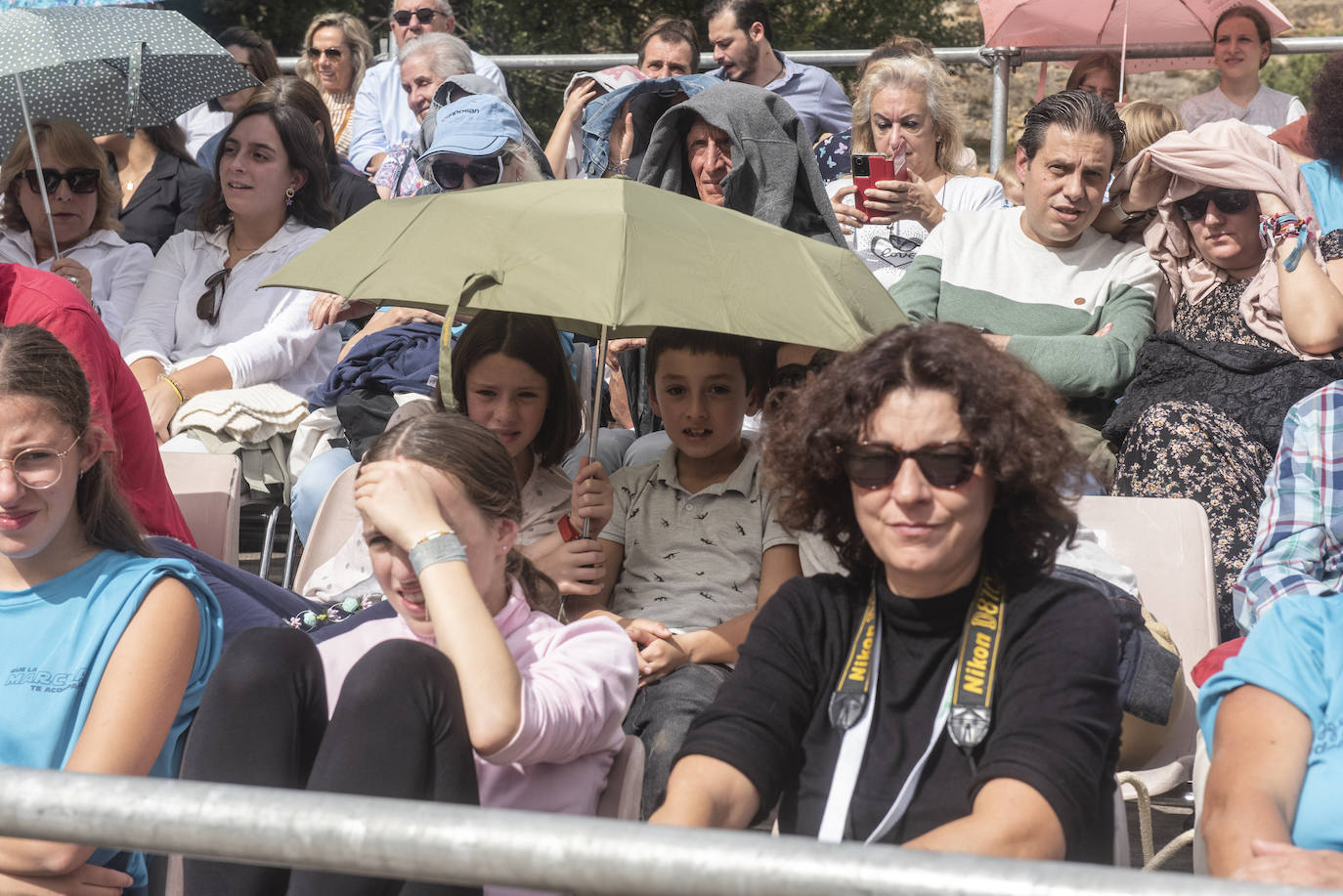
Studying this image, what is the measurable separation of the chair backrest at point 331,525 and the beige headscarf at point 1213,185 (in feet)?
8.25

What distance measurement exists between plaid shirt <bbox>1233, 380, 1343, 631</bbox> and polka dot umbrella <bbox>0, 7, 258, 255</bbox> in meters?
4.23

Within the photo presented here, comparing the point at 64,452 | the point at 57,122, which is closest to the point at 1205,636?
the point at 64,452

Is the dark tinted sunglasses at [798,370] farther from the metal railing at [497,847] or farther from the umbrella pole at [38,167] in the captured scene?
the umbrella pole at [38,167]

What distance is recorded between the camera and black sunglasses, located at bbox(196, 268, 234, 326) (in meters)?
5.41

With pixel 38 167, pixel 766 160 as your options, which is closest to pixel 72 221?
pixel 38 167

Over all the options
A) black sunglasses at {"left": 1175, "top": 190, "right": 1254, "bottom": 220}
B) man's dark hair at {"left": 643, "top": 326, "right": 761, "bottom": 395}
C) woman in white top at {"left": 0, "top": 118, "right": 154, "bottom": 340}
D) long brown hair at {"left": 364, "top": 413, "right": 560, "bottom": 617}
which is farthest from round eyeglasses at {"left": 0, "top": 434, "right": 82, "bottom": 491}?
black sunglasses at {"left": 1175, "top": 190, "right": 1254, "bottom": 220}

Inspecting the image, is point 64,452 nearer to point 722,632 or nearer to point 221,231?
point 722,632

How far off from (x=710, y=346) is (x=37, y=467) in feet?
5.04

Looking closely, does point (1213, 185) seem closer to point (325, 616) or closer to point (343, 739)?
point (325, 616)

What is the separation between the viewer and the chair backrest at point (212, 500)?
3.91 meters

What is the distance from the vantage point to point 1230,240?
4.44m

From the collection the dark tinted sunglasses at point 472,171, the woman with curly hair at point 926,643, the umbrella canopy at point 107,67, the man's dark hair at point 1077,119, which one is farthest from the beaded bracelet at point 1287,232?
the umbrella canopy at point 107,67

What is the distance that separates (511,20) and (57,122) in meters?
7.31

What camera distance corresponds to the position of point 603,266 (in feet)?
9.89
